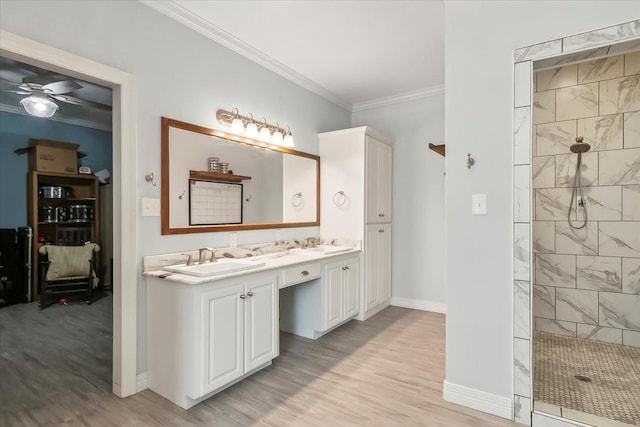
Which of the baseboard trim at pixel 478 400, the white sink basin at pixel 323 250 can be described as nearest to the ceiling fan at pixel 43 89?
the white sink basin at pixel 323 250

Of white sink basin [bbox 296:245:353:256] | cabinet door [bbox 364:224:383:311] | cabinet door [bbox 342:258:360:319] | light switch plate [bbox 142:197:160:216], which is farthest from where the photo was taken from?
cabinet door [bbox 364:224:383:311]

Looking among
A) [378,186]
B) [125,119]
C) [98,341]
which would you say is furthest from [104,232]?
[378,186]

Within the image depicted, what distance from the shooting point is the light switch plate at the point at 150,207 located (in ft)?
7.22

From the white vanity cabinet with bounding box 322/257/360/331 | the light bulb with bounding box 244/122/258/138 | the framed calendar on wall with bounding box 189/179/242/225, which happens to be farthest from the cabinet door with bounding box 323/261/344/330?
the light bulb with bounding box 244/122/258/138

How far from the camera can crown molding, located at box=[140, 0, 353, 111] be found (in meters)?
2.31

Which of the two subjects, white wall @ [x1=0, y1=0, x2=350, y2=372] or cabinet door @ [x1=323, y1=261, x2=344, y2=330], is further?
cabinet door @ [x1=323, y1=261, x2=344, y2=330]

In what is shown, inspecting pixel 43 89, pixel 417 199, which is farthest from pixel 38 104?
pixel 417 199

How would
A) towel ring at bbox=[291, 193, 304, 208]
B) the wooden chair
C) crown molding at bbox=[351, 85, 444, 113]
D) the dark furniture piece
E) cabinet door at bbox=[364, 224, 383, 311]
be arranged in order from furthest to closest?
the dark furniture piece → the wooden chair → crown molding at bbox=[351, 85, 444, 113] → cabinet door at bbox=[364, 224, 383, 311] → towel ring at bbox=[291, 193, 304, 208]

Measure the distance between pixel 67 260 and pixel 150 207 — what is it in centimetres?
294

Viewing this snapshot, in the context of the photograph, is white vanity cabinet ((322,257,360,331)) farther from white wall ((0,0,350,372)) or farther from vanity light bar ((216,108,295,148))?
vanity light bar ((216,108,295,148))

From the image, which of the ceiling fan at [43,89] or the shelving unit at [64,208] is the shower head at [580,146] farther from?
the shelving unit at [64,208]

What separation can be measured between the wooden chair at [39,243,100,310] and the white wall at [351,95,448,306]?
382cm

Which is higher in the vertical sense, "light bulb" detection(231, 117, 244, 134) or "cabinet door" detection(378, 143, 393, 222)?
"light bulb" detection(231, 117, 244, 134)

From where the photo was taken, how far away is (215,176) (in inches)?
108
